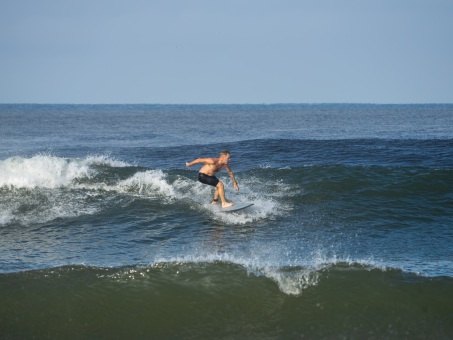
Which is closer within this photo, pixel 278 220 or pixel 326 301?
pixel 326 301

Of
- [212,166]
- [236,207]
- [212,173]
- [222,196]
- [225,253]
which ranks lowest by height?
[225,253]

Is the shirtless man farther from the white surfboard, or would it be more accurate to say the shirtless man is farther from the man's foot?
the white surfboard

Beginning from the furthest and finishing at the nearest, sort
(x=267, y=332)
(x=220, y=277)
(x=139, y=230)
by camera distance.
Answer: (x=139, y=230)
(x=220, y=277)
(x=267, y=332)

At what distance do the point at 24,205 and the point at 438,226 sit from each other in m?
10.4

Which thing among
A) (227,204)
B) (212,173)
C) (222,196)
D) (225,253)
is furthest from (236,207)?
(225,253)

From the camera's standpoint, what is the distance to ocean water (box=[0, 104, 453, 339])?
813cm

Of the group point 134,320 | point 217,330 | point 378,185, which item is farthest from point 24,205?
point 378,185

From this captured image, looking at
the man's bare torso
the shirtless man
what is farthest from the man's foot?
the man's bare torso

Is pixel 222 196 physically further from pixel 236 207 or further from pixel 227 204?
pixel 236 207

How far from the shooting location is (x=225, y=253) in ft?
34.5

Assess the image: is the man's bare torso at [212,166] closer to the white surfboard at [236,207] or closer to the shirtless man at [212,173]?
the shirtless man at [212,173]

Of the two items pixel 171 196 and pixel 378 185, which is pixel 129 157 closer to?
pixel 171 196

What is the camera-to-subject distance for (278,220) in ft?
43.5

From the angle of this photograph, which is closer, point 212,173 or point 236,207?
point 236,207
